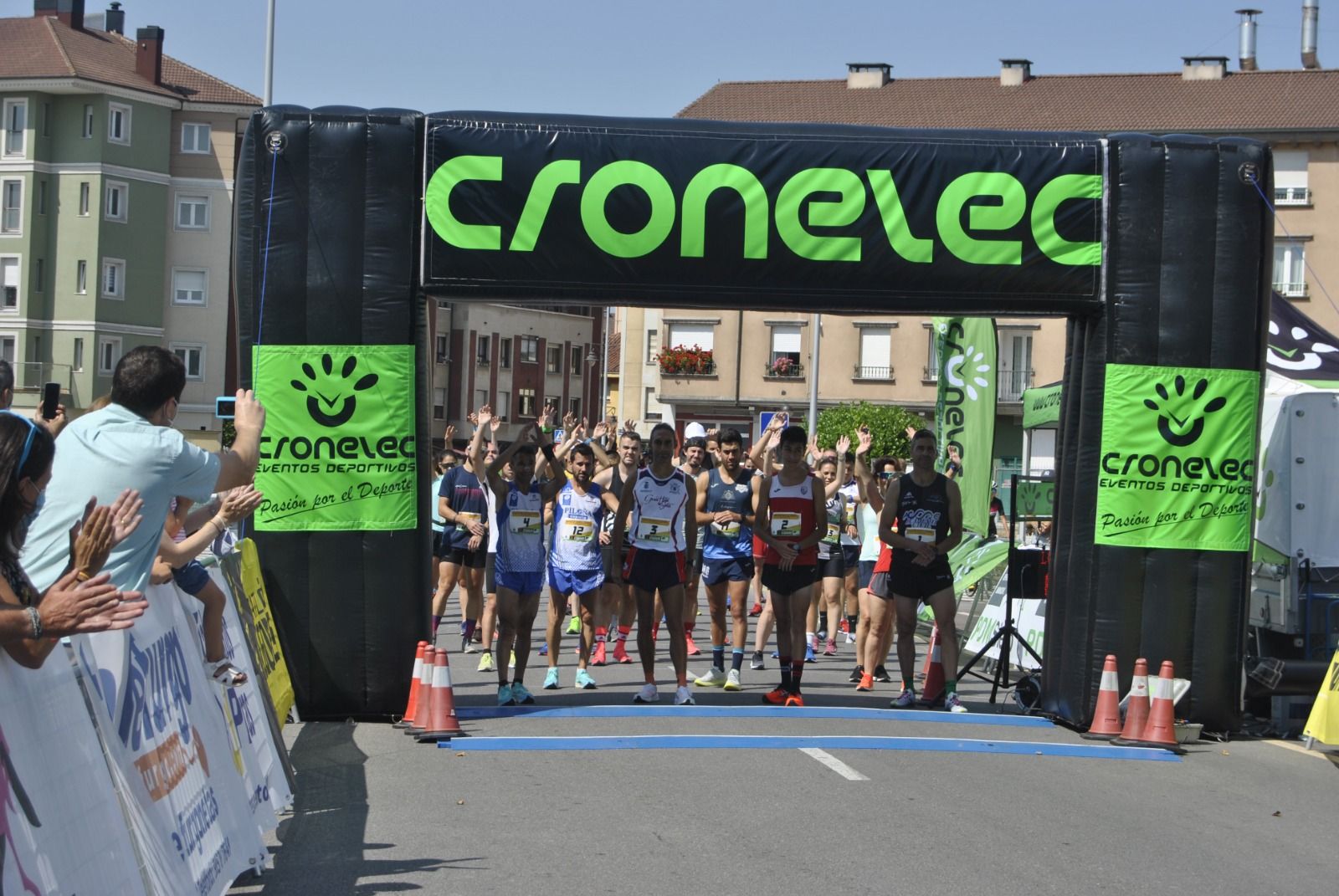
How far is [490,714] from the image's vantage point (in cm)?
1100

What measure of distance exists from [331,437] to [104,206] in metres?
57.3

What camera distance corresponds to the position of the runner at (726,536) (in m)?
13.9

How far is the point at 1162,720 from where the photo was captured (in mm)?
10547

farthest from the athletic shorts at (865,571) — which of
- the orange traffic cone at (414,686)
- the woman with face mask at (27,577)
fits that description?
the woman with face mask at (27,577)

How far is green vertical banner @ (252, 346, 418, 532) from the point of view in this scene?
10.6m

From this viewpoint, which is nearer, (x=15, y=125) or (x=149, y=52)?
(x=15, y=125)

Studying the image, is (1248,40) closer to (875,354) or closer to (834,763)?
(875,354)

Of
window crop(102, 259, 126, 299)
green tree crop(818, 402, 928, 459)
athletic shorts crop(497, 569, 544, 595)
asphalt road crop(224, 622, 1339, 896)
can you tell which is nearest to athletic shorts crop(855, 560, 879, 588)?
asphalt road crop(224, 622, 1339, 896)

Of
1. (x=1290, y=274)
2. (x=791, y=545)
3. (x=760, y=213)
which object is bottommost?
(x=791, y=545)

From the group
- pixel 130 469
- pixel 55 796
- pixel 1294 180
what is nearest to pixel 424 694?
pixel 130 469

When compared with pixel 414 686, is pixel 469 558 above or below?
above

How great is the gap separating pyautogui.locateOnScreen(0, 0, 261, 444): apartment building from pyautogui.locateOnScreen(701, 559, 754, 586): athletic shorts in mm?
50611

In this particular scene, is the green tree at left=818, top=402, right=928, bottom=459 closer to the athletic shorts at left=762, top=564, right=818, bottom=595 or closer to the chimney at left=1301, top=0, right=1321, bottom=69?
the chimney at left=1301, top=0, right=1321, bottom=69

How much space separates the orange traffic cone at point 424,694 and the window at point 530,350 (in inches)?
2915
